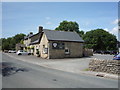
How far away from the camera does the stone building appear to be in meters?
27.9

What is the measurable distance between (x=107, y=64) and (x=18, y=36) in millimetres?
83606

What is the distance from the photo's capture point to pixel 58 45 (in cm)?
2872

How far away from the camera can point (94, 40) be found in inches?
2271

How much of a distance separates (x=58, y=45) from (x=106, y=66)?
16.9 m

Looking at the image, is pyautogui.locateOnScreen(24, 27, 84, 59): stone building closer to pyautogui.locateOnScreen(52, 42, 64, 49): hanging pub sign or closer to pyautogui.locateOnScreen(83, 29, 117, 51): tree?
pyautogui.locateOnScreen(52, 42, 64, 49): hanging pub sign

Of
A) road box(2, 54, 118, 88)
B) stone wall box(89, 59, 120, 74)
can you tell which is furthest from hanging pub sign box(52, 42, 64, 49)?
road box(2, 54, 118, 88)

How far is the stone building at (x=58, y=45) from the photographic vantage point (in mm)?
27875

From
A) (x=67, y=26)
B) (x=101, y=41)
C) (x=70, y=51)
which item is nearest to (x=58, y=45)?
(x=70, y=51)

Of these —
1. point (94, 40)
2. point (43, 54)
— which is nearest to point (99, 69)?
point (43, 54)

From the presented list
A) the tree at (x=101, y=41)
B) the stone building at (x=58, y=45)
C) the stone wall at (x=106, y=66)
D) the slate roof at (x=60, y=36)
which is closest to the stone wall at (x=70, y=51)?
the stone building at (x=58, y=45)

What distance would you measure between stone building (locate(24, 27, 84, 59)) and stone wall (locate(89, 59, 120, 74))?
1487cm

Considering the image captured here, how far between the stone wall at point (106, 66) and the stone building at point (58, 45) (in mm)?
14868

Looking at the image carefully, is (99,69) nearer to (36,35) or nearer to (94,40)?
(36,35)

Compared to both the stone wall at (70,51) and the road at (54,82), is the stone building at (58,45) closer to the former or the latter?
the stone wall at (70,51)
